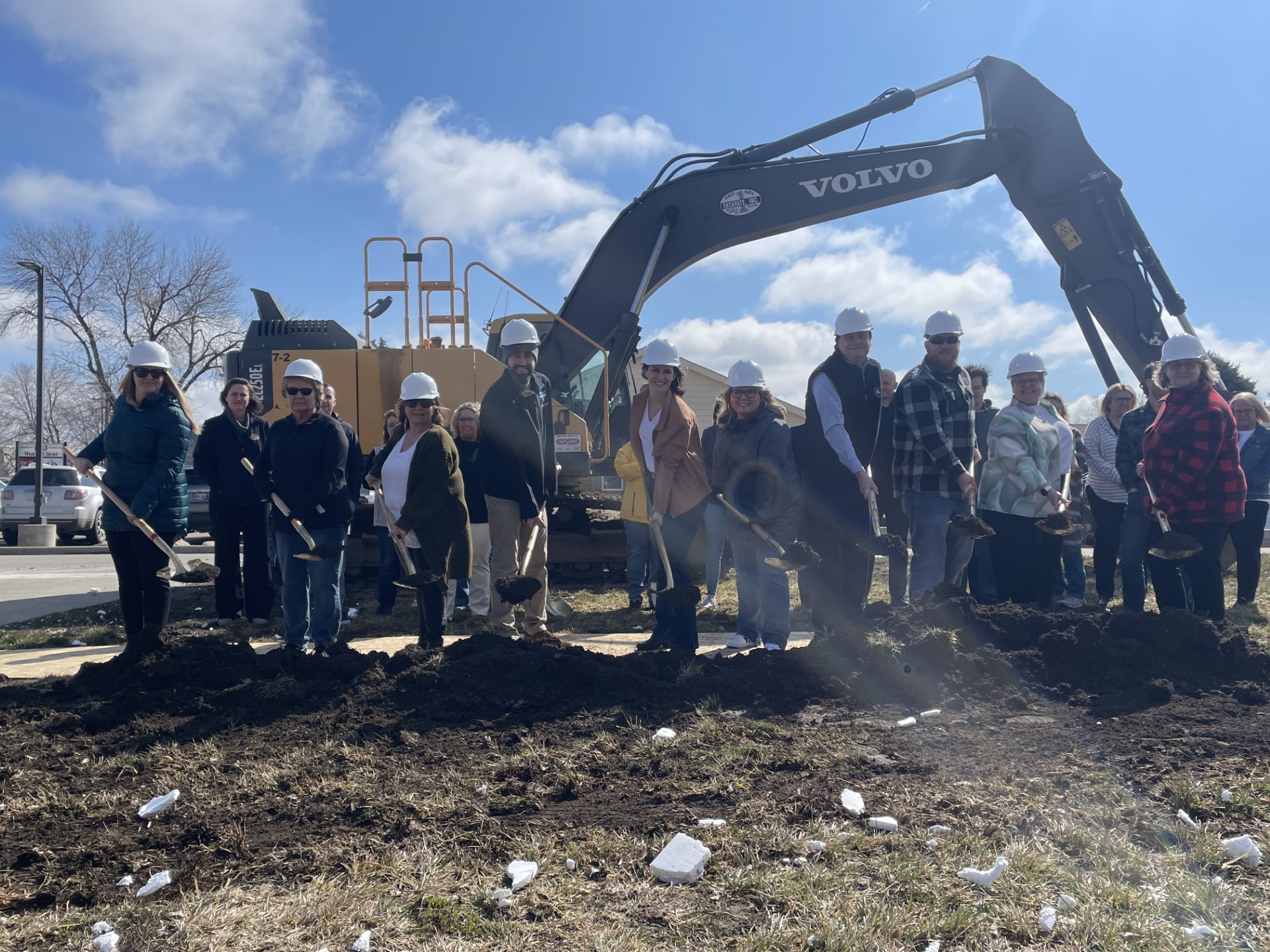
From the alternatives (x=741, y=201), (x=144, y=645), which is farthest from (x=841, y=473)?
(x=741, y=201)

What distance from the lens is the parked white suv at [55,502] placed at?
19.6 metres

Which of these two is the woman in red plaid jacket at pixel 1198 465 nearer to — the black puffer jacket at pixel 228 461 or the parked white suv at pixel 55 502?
the black puffer jacket at pixel 228 461

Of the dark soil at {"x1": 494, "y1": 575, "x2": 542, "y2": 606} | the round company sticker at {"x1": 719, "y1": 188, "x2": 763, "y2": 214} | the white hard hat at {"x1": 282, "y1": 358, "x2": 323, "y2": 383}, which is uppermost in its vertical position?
the round company sticker at {"x1": 719, "y1": 188, "x2": 763, "y2": 214}

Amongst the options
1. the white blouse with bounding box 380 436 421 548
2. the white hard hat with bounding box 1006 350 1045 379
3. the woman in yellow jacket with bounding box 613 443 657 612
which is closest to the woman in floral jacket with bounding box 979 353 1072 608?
the white hard hat with bounding box 1006 350 1045 379

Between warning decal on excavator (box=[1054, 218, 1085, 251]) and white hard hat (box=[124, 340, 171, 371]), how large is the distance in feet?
28.4

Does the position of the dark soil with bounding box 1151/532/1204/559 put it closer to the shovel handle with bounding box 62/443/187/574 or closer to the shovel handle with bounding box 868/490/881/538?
the shovel handle with bounding box 868/490/881/538

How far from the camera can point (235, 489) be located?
6.58 meters

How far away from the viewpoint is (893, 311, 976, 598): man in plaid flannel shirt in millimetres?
5418

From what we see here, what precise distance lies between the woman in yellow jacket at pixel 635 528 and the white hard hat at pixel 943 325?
2893 millimetres

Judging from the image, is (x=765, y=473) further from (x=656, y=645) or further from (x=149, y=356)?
(x=149, y=356)

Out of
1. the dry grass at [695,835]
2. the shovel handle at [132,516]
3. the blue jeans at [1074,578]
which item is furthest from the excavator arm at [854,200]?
the dry grass at [695,835]

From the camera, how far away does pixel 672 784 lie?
3.21 meters

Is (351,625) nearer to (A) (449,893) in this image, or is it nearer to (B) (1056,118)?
(A) (449,893)

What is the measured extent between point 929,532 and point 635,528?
2.93m
